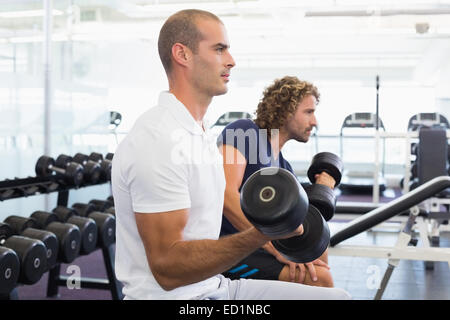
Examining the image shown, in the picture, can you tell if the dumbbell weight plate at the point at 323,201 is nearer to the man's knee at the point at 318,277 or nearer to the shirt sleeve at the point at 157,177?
the man's knee at the point at 318,277

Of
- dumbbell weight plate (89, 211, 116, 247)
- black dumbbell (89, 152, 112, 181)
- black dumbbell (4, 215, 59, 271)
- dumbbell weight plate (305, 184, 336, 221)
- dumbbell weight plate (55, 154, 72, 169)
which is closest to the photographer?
dumbbell weight plate (305, 184, 336, 221)

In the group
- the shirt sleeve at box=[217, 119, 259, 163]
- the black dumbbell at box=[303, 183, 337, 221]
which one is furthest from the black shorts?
the shirt sleeve at box=[217, 119, 259, 163]

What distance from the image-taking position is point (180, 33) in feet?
4.29

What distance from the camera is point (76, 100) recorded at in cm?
491

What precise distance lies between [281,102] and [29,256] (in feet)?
4.34

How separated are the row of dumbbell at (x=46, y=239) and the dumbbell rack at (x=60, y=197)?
141 millimetres

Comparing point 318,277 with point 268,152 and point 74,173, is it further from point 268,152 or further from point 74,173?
point 74,173

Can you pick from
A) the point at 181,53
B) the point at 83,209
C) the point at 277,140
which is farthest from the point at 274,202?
the point at 83,209

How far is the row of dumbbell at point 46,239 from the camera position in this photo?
228cm

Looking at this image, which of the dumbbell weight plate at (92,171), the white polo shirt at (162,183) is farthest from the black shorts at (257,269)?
the dumbbell weight plate at (92,171)

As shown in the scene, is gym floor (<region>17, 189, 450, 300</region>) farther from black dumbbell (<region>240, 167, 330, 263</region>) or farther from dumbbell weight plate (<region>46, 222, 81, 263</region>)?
black dumbbell (<region>240, 167, 330, 263</region>)

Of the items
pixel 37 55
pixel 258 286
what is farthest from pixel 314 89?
pixel 37 55

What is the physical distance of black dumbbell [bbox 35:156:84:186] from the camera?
345 cm
